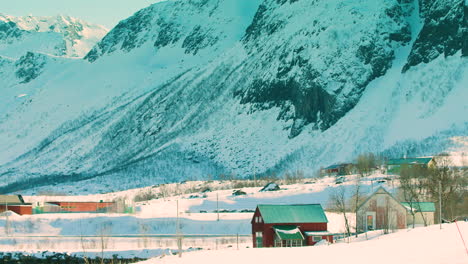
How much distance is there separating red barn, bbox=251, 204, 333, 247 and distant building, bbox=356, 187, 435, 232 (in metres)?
4.72

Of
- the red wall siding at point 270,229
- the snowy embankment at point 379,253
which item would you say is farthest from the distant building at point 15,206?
the snowy embankment at point 379,253

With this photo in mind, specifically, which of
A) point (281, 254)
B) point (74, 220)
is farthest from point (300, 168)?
point (281, 254)

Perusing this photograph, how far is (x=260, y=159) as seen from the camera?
189 metres

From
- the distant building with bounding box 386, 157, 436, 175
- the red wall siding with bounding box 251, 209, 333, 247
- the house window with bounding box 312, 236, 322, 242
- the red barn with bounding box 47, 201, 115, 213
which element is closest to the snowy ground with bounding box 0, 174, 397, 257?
the red wall siding with bounding box 251, 209, 333, 247

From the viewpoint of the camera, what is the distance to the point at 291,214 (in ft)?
237

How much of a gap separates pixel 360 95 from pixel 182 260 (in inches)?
6416

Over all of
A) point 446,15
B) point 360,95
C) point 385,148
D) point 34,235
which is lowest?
point 34,235

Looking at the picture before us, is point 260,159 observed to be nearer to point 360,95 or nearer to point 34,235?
point 360,95

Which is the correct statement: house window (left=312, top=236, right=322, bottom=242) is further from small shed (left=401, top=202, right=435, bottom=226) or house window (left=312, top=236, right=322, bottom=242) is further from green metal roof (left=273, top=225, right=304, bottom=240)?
small shed (left=401, top=202, right=435, bottom=226)

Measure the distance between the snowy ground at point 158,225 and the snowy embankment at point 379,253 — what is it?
26.2 metres

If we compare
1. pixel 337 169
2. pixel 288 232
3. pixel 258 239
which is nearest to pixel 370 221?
pixel 288 232

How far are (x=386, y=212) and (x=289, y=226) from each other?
8.46 m

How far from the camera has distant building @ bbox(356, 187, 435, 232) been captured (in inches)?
2859

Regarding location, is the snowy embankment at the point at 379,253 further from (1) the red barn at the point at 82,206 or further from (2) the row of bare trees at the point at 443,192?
(1) the red barn at the point at 82,206
